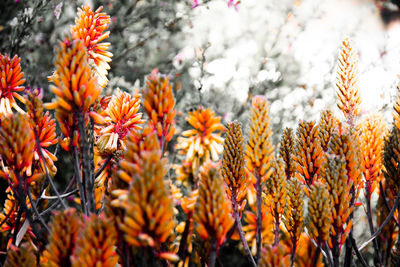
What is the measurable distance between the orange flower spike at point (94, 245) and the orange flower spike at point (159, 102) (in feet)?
0.42

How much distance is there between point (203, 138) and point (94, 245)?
23 cm

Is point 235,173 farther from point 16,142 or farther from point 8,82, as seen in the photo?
point 8,82

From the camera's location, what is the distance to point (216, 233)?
0.36m

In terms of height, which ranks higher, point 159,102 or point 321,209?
point 159,102

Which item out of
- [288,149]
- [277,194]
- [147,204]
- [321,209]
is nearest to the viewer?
[147,204]

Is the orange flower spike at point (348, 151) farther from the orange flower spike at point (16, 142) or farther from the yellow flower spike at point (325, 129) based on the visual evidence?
the orange flower spike at point (16, 142)

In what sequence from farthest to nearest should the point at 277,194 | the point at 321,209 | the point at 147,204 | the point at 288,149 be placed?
the point at 288,149 < the point at 277,194 < the point at 321,209 < the point at 147,204

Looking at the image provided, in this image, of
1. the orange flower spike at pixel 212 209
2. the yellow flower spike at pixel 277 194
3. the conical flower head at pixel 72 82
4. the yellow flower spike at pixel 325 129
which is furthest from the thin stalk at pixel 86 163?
Result: the yellow flower spike at pixel 325 129

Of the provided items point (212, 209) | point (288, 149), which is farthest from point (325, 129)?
point (212, 209)

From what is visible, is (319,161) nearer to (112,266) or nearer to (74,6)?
(112,266)

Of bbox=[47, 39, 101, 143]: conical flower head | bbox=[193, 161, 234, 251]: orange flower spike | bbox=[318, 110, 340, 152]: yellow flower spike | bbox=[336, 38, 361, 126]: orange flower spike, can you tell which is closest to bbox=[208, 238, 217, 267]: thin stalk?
bbox=[193, 161, 234, 251]: orange flower spike

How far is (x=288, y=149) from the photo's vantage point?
628 millimetres

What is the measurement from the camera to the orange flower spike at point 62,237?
13.4 inches

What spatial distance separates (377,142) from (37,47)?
208 centimetres
